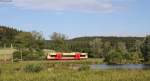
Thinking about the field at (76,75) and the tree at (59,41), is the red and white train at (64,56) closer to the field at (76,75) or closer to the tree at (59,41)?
the tree at (59,41)

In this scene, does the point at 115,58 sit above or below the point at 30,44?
below

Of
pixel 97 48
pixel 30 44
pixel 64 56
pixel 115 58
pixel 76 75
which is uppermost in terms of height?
Result: pixel 30 44

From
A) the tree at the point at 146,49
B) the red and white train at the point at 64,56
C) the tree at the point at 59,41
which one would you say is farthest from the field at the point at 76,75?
the tree at the point at 59,41

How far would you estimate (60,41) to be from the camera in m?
137

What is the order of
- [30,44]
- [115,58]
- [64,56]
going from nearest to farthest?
[115,58] → [64,56] → [30,44]

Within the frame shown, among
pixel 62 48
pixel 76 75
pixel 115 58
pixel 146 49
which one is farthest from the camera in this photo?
pixel 62 48

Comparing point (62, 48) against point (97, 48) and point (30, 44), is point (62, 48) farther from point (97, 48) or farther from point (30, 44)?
point (30, 44)

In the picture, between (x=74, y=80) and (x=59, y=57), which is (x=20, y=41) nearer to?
(x=59, y=57)

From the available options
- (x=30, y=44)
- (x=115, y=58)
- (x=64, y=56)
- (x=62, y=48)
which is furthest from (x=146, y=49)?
(x=30, y=44)

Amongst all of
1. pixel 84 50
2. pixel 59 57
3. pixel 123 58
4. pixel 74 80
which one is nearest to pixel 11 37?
pixel 84 50

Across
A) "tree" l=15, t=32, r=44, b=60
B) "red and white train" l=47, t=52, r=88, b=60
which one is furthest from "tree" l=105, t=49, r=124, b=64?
"tree" l=15, t=32, r=44, b=60

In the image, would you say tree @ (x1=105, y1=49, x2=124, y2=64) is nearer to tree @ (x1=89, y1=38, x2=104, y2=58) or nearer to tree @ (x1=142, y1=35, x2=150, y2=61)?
tree @ (x1=142, y1=35, x2=150, y2=61)

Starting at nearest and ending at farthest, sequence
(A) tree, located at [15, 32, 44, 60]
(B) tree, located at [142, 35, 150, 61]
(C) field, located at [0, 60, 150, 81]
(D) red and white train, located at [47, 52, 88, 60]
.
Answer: (C) field, located at [0, 60, 150, 81] → (B) tree, located at [142, 35, 150, 61] → (A) tree, located at [15, 32, 44, 60] → (D) red and white train, located at [47, 52, 88, 60]

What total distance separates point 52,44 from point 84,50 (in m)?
14.3
